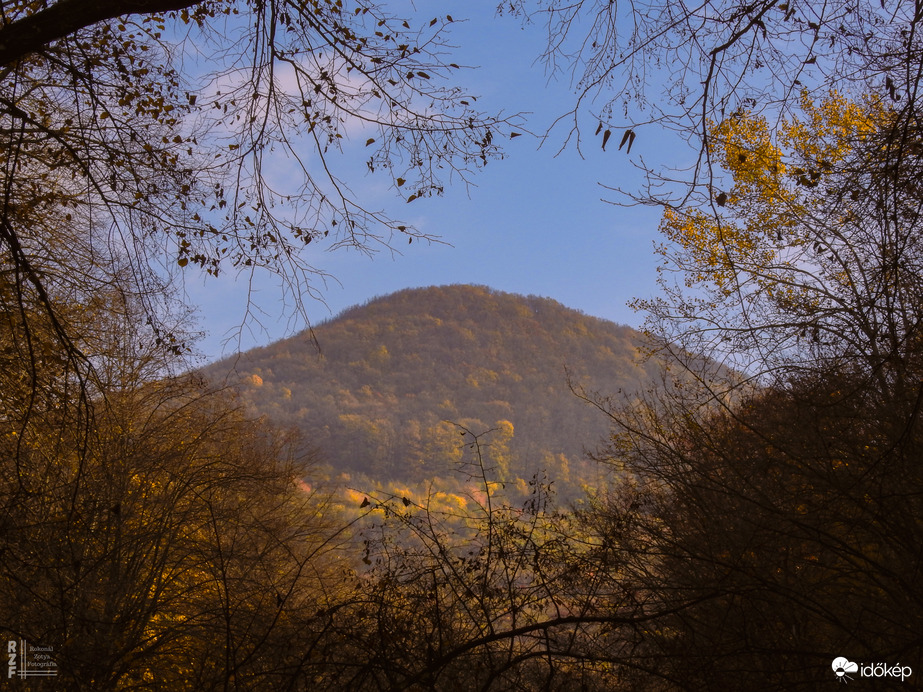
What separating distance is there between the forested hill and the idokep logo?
48293 millimetres

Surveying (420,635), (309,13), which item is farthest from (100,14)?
(420,635)

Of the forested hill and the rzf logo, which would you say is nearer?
the rzf logo

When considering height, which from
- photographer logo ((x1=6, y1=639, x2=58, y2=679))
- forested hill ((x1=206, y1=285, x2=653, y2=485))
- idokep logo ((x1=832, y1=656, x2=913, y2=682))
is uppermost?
forested hill ((x1=206, y1=285, x2=653, y2=485))

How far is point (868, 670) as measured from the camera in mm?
3639

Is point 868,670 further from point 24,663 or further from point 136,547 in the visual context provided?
point 136,547

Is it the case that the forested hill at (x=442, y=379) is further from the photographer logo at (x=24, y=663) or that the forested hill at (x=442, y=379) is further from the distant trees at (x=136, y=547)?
the photographer logo at (x=24, y=663)

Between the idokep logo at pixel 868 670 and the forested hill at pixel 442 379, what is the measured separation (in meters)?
48.3

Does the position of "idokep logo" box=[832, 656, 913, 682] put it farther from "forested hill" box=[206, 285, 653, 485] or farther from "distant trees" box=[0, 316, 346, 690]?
"forested hill" box=[206, 285, 653, 485]

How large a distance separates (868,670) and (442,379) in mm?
83780

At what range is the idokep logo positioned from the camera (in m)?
3.50

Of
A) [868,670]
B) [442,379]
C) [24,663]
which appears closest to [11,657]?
[24,663]

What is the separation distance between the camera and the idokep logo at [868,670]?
350 cm

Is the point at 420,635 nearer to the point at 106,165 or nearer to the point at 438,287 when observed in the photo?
the point at 106,165

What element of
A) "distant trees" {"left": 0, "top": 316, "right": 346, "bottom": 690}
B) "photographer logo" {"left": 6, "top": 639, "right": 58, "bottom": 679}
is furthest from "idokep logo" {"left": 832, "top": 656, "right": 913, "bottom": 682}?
"photographer logo" {"left": 6, "top": 639, "right": 58, "bottom": 679}
